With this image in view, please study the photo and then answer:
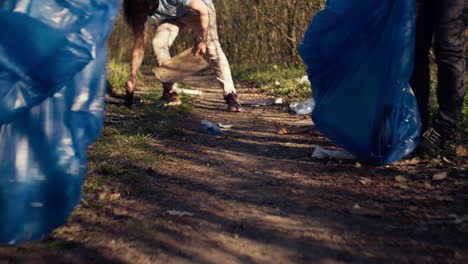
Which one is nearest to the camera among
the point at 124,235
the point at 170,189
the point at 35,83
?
the point at 35,83

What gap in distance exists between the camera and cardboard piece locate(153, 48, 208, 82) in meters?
4.59

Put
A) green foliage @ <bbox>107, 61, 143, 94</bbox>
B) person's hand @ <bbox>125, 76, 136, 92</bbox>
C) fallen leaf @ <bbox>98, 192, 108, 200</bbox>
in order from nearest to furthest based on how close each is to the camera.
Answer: fallen leaf @ <bbox>98, 192, 108, 200</bbox> → person's hand @ <bbox>125, 76, 136, 92</bbox> → green foliage @ <bbox>107, 61, 143, 94</bbox>

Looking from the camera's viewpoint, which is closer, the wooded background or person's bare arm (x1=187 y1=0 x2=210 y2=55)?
person's bare arm (x1=187 y1=0 x2=210 y2=55)

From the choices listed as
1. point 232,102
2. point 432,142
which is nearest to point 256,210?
point 432,142

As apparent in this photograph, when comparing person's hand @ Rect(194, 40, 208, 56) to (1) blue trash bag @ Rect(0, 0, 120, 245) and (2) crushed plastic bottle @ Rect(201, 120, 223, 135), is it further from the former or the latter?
(1) blue trash bag @ Rect(0, 0, 120, 245)

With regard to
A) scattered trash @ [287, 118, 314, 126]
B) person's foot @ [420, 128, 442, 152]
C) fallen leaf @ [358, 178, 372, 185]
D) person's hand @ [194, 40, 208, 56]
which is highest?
person's hand @ [194, 40, 208, 56]

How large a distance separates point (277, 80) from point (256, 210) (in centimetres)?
582

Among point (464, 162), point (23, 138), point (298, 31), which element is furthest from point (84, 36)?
point (298, 31)

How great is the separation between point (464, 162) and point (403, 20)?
2.81 ft

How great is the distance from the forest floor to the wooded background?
16.6 feet

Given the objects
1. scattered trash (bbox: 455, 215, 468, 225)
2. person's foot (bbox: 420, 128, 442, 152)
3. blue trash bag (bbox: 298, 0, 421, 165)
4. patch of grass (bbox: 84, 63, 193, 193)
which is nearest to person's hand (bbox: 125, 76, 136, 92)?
patch of grass (bbox: 84, 63, 193, 193)

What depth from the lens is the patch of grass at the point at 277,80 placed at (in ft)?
20.4

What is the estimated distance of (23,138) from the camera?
1.50 meters

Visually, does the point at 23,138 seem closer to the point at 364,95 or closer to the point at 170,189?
the point at 170,189
